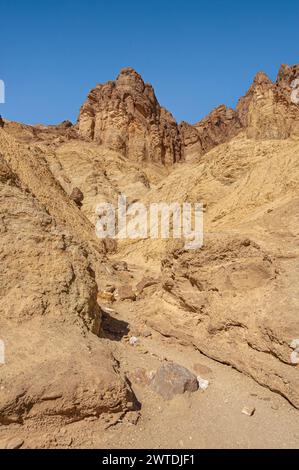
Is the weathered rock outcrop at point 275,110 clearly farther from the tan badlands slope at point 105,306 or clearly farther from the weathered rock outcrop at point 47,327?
the weathered rock outcrop at point 47,327

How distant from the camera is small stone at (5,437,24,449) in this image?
2.63m

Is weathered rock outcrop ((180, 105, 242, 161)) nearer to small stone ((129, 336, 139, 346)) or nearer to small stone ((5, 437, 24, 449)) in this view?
small stone ((129, 336, 139, 346))

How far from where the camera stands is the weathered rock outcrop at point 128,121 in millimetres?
40875

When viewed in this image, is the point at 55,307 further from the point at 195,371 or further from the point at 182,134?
the point at 182,134

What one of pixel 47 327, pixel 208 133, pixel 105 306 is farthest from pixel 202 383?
pixel 208 133

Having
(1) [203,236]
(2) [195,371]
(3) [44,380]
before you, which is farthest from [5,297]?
(1) [203,236]

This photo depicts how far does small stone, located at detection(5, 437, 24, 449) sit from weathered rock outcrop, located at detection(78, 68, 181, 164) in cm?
3736

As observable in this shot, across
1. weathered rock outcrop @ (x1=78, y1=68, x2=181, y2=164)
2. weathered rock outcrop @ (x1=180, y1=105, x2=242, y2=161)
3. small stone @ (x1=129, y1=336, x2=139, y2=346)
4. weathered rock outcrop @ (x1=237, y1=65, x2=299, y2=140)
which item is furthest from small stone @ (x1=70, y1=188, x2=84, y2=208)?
weathered rock outcrop @ (x1=180, y1=105, x2=242, y2=161)

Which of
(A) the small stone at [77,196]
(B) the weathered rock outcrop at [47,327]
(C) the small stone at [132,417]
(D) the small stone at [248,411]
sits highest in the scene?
(A) the small stone at [77,196]

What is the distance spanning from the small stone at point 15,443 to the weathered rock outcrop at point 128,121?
37362 millimetres

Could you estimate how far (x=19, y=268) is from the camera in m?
4.04

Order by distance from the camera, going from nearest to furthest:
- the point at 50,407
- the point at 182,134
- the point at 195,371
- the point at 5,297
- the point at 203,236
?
the point at 50,407 < the point at 5,297 < the point at 195,371 < the point at 203,236 < the point at 182,134

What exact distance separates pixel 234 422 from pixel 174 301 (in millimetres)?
2970

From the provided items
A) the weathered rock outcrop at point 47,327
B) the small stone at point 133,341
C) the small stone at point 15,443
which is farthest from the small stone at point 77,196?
the small stone at point 15,443
